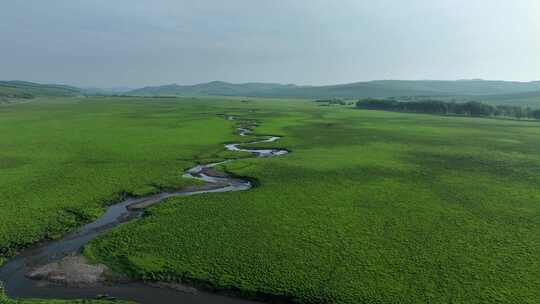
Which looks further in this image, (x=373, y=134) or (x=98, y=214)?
(x=373, y=134)

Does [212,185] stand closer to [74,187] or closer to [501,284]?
[74,187]

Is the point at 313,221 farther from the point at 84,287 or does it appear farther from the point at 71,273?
the point at 71,273

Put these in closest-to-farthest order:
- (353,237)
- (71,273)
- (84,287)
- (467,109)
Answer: (84,287)
(71,273)
(353,237)
(467,109)

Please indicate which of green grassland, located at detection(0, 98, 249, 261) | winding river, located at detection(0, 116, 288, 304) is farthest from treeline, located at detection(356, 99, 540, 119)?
winding river, located at detection(0, 116, 288, 304)

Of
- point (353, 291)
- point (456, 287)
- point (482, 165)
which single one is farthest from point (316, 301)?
point (482, 165)

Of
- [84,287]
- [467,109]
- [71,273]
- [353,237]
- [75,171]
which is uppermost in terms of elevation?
[467,109]

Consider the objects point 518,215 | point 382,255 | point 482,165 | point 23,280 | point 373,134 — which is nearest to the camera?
point 23,280

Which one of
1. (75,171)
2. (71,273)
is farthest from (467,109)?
(71,273)
